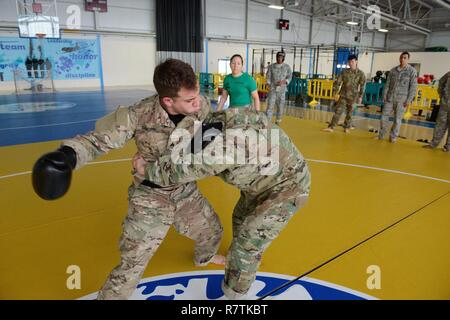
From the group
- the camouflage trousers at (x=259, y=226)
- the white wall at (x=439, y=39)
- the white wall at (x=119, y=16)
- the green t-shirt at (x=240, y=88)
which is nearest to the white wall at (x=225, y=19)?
the white wall at (x=119, y=16)

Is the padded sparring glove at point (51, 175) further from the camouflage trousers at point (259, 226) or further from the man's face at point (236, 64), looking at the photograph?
the man's face at point (236, 64)

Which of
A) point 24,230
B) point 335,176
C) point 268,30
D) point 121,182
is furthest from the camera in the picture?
point 268,30

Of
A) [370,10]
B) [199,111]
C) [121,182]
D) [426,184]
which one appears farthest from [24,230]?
[370,10]

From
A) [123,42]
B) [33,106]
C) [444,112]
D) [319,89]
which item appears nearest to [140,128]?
[444,112]

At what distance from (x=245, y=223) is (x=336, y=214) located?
1958mm

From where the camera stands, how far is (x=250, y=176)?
6.47ft

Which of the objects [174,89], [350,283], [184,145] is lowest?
[350,283]

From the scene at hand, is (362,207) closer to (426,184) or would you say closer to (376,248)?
(376,248)

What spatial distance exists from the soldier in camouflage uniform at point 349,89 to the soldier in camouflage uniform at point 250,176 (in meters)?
6.51

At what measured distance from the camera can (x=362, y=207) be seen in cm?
398

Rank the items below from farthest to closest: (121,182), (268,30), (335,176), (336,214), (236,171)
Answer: (268,30)
(335,176)
(121,182)
(336,214)
(236,171)

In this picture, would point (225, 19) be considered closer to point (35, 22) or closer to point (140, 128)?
point (35, 22)

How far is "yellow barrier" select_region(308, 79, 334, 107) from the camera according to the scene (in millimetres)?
13268

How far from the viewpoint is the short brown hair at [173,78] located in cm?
182
